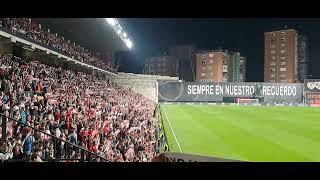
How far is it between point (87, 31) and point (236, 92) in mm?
15007

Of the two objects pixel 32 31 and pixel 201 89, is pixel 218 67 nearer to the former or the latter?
pixel 201 89

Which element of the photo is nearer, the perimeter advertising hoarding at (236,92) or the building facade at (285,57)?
the perimeter advertising hoarding at (236,92)

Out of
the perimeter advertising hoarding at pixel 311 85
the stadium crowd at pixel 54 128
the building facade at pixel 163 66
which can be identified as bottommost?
A: the stadium crowd at pixel 54 128


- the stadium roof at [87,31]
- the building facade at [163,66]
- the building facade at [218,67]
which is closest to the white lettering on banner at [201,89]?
the building facade at [163,66]

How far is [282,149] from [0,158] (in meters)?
8.55

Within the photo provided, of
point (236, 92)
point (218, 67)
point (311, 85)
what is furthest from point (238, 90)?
point (218, 67)

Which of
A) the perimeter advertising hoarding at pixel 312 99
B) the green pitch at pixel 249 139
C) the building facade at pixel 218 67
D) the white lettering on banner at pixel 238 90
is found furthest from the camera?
the building facade at pixel 218 67

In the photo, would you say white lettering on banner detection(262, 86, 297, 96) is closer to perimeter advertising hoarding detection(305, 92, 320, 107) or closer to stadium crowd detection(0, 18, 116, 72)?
perimeter advertising hoarding detection(305, 92, 320, 107)

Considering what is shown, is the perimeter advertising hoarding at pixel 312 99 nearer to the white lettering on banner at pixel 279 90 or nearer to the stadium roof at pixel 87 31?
the white lettering on banner at pixel 279 90

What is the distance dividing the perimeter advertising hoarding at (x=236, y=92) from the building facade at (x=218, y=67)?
15.5 feet

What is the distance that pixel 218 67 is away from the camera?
42.1 meters

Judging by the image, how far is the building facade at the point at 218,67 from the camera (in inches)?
1537

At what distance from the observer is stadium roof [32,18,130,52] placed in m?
18.9
